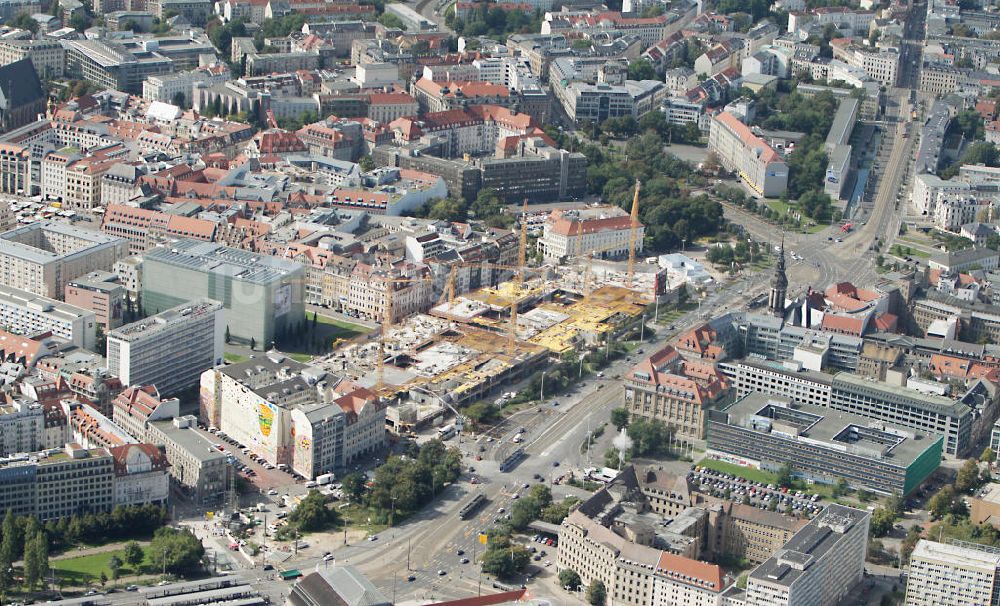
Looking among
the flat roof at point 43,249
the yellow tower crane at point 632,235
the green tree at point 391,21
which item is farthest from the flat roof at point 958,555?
the green tree at point 391,21

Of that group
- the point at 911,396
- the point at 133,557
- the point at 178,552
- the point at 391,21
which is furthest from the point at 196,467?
the point at 391,21

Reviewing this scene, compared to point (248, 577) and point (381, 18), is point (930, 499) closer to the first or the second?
point (248, 577)

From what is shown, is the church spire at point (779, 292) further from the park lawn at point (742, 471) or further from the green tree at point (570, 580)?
the green tree at point (570, 580)

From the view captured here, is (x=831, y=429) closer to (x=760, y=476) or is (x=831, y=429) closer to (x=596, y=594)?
(x=760, y=476)

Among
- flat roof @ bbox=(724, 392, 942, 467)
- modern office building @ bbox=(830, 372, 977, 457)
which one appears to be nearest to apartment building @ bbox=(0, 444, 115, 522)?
flat roof @ bbox=(724, 392, 942, 467)

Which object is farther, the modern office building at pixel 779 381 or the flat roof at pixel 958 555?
the modern office building at pixel 779 381

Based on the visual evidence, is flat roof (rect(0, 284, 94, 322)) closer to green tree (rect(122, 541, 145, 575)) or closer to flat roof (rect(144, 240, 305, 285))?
flat roof (rect(144, 240, 305, 285))
